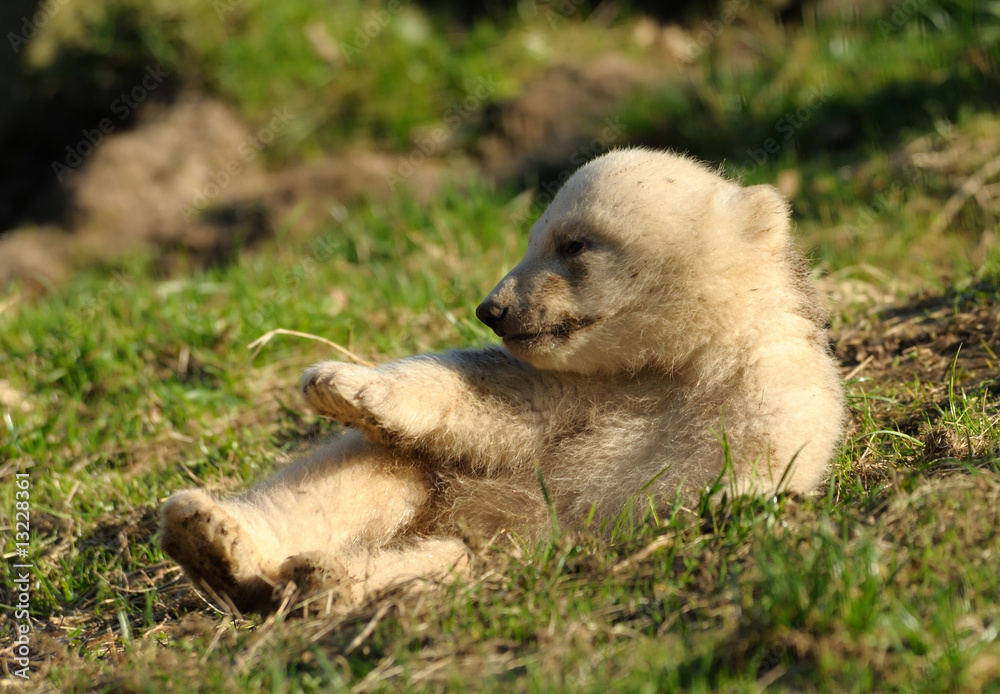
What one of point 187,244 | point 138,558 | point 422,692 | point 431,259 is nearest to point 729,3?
point 431,259

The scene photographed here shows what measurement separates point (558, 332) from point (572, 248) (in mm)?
366

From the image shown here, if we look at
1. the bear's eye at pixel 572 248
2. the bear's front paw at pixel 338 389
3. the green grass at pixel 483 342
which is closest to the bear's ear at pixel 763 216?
the bear's eye at pixel 572 248

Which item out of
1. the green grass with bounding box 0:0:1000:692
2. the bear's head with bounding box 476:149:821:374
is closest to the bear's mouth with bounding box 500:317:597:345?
the bear's head with bounding box 476:149:821:374

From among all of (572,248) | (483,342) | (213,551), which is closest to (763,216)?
(572,248)

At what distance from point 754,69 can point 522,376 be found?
609cm

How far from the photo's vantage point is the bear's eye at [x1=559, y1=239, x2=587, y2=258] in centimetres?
358

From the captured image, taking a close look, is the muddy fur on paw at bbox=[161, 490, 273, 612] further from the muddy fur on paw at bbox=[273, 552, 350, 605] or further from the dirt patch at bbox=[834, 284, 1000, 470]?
the dirt patch at bbox=[834, 284, 1000, 470]

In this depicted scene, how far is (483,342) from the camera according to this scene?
5.02 meters

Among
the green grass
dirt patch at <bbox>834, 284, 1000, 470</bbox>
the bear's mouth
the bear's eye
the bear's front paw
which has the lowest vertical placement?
dirt patch at <bbox>834, 284, 1000, 470</bbox>

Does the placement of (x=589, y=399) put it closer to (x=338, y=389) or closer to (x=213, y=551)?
(x=338, y=389)

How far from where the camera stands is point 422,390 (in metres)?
3.38

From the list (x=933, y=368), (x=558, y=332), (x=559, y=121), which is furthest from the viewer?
(x=559, y=121)

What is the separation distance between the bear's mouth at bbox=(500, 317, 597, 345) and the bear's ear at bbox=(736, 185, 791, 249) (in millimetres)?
687

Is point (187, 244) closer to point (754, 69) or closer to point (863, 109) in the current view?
point (754, 69)
